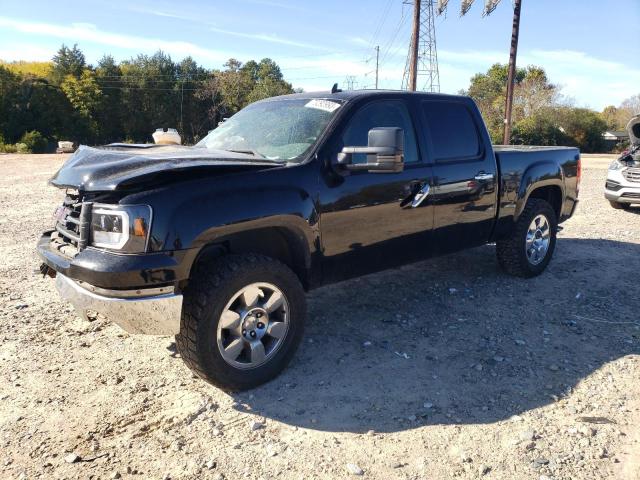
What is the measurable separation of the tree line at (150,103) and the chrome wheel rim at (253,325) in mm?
29989

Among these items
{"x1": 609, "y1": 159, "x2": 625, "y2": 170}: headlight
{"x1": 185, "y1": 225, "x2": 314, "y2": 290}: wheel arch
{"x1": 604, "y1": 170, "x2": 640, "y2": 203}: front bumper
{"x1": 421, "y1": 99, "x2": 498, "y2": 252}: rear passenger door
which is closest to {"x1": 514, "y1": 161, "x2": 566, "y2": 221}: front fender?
{"x1": 421, "y1": 99, "x2": 498, "y2": 252}: rear passenger door

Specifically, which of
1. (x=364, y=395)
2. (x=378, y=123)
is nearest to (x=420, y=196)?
(x=378, y=123)

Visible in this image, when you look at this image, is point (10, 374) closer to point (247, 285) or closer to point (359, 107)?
point (247, 285)

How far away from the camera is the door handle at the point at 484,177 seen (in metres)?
4.88

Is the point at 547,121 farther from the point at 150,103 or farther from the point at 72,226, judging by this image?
the point at 72,226

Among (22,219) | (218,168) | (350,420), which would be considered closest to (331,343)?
(350,420)

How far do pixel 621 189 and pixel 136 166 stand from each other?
996 centimetres

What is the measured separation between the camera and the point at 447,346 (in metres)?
4.10

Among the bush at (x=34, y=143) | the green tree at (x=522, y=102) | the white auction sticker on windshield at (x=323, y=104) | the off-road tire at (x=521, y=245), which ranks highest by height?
the green tree at (x=522, y=102)

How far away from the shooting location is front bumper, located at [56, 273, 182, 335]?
2943 mm

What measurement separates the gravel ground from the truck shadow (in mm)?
15

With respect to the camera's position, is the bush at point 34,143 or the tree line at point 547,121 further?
the tree line at point 547,121

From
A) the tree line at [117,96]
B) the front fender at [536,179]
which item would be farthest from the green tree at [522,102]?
the front fender at [536,179]

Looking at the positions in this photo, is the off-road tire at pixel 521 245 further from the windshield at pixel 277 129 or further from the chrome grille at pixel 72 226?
the chrome grille at pixel 72 226
